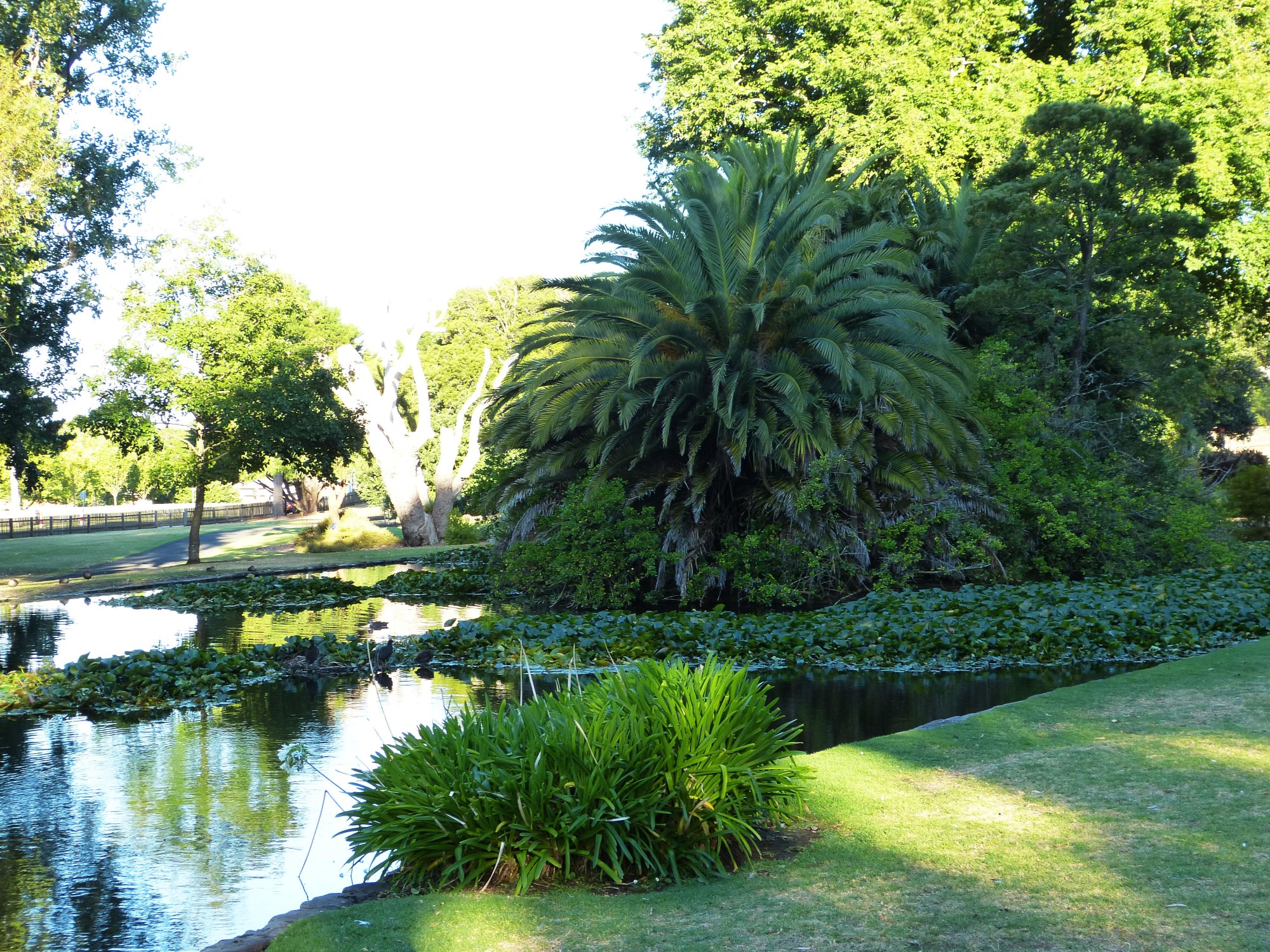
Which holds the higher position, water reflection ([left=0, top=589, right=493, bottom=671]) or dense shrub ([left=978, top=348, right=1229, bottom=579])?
dense shrub ([left=978, top=348, right=1229, bottom=579])

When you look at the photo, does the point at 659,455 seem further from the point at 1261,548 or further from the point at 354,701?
the point at 1261,548

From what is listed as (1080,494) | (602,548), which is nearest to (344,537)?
(602,548)

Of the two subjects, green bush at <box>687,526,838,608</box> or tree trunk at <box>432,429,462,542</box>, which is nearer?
green bush at <box>687,526,838,608</box>

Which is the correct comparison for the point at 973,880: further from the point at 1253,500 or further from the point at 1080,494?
the point at 1253,500

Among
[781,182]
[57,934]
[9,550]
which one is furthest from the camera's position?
[9,550]

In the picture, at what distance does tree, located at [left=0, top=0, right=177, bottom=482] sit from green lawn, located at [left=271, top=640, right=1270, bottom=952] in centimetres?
2324

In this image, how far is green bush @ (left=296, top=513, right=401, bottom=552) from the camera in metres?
37.4

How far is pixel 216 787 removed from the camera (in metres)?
7.96

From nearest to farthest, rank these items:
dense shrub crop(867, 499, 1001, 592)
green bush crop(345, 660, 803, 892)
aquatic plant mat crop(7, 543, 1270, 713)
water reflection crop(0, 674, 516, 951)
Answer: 1. green bush crop(345, 660, 803, 892)
2. water reflection crop(0, 674, 516, 951)
3. aquatic plant mat crop(7, 543, 1270, 713)
4. dense shrub crop(867, 499, 1001, 592)

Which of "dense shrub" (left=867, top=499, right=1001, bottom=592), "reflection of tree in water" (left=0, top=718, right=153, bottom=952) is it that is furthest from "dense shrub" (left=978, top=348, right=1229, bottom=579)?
"reflection of tree in water" (left=0, top=718, right=153, bottom=952)

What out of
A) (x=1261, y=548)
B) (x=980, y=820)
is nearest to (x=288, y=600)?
(x=980, y=820)

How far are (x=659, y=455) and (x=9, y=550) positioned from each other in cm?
3258

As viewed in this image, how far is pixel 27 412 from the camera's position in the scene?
89.6 ft

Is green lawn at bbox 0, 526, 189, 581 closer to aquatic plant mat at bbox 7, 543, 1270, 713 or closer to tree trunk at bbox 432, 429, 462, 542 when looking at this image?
tree trunk at bbox 432, 429, 462, 542
